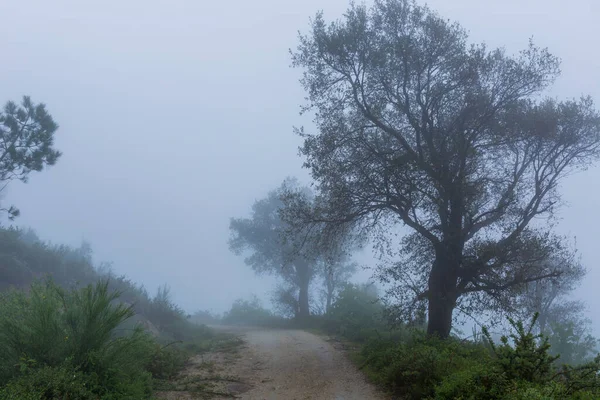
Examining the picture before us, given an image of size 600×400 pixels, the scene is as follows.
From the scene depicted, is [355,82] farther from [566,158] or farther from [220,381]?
[220,381]

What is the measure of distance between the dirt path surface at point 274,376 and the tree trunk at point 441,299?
2.89 metres

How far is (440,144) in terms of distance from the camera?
49.4ft

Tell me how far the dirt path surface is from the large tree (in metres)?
3.69

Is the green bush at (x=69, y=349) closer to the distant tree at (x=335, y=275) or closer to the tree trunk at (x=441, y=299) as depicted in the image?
the tree trunk at (x=441, y=299)

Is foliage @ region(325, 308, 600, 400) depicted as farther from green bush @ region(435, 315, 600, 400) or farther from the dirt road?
the dirt road

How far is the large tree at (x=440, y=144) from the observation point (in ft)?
47.6

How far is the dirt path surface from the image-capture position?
35.5ft

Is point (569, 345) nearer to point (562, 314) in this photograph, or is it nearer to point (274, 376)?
point (562, 314)

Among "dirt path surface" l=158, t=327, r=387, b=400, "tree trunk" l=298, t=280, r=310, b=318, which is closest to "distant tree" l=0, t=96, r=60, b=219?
"dirt path surface" l=158, t=327, r=387, b=400

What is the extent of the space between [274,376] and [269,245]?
26.8m

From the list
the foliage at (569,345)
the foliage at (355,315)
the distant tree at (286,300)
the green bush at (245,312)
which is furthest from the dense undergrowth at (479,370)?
the green bush at (245,312)

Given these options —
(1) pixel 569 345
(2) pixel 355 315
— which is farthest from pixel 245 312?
(1) pixel 569 345

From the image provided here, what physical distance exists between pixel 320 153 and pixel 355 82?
8.59 feet

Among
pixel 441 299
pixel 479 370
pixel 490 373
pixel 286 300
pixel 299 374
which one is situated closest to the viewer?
pixel 490 373
